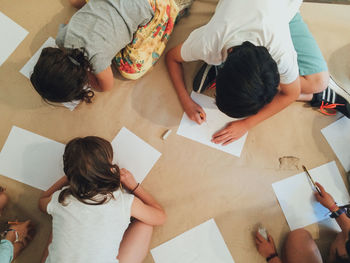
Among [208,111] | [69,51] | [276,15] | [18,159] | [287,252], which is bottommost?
[287,252]

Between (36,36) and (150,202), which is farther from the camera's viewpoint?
(36,36)

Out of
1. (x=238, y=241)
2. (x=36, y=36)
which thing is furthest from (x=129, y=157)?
(x=36, y=36)

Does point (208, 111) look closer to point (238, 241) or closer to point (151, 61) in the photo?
point (151, 61)

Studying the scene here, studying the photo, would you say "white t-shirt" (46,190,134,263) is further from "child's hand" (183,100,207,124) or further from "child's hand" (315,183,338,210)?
"child's hand" (315,183,338,210)

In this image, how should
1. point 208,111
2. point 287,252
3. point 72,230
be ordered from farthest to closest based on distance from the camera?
point 208,111
point 287,252
point 72,230

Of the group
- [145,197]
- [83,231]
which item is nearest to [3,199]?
[83,231]

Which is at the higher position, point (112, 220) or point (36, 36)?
point (36, 36)

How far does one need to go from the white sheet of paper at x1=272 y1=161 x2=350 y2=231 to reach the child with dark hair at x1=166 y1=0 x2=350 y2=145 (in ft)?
0.83

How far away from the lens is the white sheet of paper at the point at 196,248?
2.66 ft

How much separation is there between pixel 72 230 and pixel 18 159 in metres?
0.40

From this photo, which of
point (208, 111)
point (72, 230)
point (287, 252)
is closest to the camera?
point (72, 230)

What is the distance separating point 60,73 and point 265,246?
0.88 metres

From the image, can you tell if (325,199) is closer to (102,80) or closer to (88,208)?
(88,208)

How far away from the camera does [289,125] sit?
0.95m
